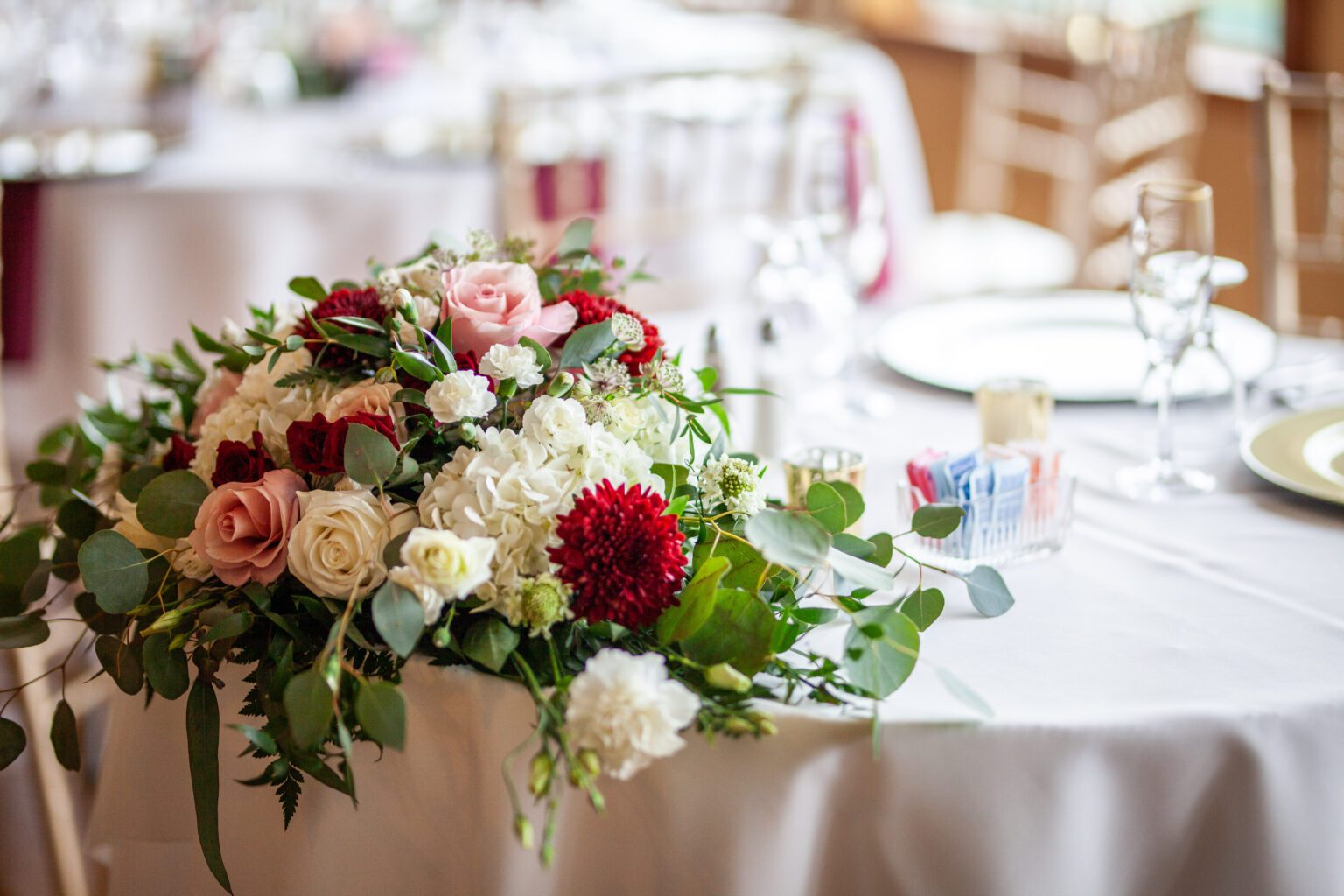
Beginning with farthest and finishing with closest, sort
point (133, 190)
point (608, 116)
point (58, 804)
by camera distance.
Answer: point (608, 116)
point (133, 190)
point (58, 804)

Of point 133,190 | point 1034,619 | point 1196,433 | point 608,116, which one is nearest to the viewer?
point 1034,619

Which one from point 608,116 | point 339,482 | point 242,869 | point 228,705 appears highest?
point 608,116

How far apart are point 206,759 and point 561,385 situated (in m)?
0.35

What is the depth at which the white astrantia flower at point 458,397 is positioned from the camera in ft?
2.63

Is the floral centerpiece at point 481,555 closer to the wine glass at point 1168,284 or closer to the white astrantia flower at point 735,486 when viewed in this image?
the white astrantia flower at point 735,486

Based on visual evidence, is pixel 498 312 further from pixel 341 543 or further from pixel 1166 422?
pixel 1166 422

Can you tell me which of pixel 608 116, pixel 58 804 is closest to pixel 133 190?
pixel 608 116

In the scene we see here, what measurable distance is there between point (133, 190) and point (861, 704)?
1887mm

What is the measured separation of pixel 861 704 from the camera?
2.57ft

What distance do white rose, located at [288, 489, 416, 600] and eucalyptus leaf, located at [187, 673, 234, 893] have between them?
0.12 meters

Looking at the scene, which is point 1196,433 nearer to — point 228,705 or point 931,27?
point 228,705

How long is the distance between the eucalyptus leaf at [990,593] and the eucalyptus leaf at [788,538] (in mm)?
178

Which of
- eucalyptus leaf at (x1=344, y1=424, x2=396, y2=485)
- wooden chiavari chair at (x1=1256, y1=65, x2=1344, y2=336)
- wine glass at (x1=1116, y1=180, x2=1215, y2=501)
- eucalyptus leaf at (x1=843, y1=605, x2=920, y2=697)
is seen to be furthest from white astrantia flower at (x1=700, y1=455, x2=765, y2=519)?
wooden chiavari chair at (x1=1256, y1=65, x2=1344, y2=336)

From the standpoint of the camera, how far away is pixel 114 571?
0.85 meters
